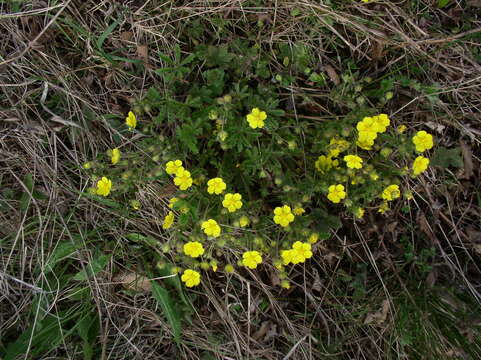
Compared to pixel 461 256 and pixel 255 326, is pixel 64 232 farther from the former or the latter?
pixel 461 256

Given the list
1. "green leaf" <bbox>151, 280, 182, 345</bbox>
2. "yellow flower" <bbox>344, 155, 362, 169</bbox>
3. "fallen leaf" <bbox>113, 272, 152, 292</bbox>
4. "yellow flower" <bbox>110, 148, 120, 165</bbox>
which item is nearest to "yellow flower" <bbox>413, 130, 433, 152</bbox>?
"yellow flower" <bbox>344, 155, 362, 169</bbox>

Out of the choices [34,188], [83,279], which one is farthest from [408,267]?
[34,188]

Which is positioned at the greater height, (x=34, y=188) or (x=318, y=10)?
(x=318, y=10)

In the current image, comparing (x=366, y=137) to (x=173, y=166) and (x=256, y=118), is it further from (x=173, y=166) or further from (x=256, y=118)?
(x=173, y=166)

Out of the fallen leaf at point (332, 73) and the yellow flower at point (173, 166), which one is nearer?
the yellow flower at point (173, 166)

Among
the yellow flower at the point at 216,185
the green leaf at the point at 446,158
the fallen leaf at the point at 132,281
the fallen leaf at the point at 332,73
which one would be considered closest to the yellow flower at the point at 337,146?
the fallen leaf at the point at 332,73

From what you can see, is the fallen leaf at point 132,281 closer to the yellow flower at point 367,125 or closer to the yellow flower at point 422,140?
the yellow flower at point 367,125

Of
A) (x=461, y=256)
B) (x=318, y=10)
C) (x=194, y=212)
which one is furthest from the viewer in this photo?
(x=461, y=256)
